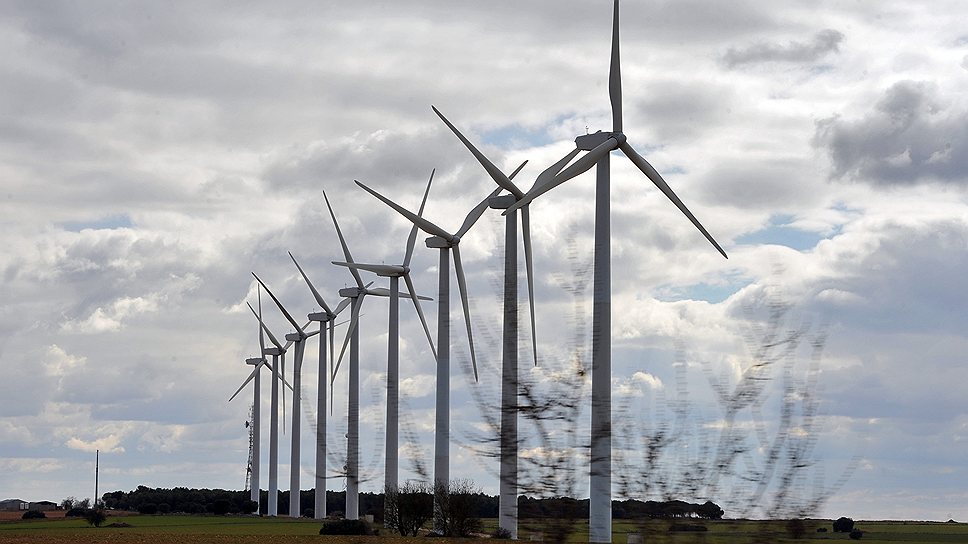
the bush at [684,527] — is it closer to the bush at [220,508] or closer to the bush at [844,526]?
the bush at [844,526]

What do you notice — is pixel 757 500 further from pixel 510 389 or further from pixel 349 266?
pixel 349 266

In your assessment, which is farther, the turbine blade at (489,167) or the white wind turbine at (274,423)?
the white wind turbine at (274,423)

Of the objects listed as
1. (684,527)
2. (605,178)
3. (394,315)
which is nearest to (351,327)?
(394,315)

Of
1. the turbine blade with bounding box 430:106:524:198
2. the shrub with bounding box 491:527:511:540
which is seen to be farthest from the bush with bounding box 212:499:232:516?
the shrub with bounding box 491:527:511:540

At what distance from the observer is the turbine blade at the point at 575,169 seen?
5416cm

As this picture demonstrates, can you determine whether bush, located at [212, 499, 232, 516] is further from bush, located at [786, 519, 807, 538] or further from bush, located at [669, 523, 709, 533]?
bush, located at [786, 519, 807, 538]

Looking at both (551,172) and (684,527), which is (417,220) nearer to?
(551,172)

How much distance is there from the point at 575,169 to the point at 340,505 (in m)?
97.5

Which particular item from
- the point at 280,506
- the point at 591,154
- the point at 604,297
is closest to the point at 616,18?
the point at 591,154

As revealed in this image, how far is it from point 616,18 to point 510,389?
42.7 meters

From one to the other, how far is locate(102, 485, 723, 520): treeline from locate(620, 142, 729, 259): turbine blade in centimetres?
1418

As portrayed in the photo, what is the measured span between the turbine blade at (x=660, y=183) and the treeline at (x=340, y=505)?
14.2 meters

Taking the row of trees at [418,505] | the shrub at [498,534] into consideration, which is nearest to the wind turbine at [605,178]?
the row of trees at [418,505]

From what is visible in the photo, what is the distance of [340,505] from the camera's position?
480ft
